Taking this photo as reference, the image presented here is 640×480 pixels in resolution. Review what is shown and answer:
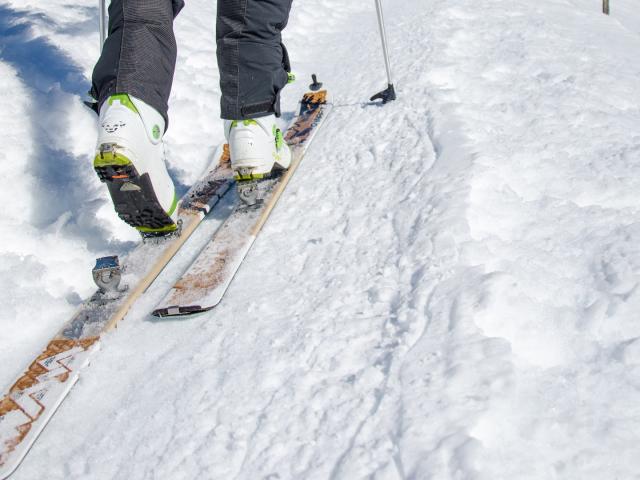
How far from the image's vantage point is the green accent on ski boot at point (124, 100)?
6.20 feet

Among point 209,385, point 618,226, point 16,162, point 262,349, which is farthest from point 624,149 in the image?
point 16,162

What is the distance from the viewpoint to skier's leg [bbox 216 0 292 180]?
211cm

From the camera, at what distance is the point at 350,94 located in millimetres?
3982

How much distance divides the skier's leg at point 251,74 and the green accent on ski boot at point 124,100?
47 centimetres

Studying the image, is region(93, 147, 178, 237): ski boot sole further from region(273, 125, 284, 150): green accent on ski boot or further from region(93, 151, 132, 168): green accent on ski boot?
region(273, 125, 284, 150): green accent on ski boot

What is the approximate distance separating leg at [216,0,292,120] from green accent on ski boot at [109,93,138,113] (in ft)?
1.53

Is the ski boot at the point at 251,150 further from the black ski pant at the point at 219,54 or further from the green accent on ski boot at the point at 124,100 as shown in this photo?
the green accent on ski boot at the point at 124,100

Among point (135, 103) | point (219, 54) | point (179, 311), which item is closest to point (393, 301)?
point (179, 311)

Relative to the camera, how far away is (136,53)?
1.92 m

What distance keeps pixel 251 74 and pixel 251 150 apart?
33 cm

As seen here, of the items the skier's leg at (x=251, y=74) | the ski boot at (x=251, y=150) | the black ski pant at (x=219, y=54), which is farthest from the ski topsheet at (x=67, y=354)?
the black ski pant at (x=219, y=54)

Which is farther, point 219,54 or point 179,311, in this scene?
point 219,54

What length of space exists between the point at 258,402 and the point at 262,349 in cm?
22

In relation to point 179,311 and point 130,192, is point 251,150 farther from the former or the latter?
point 179,311
